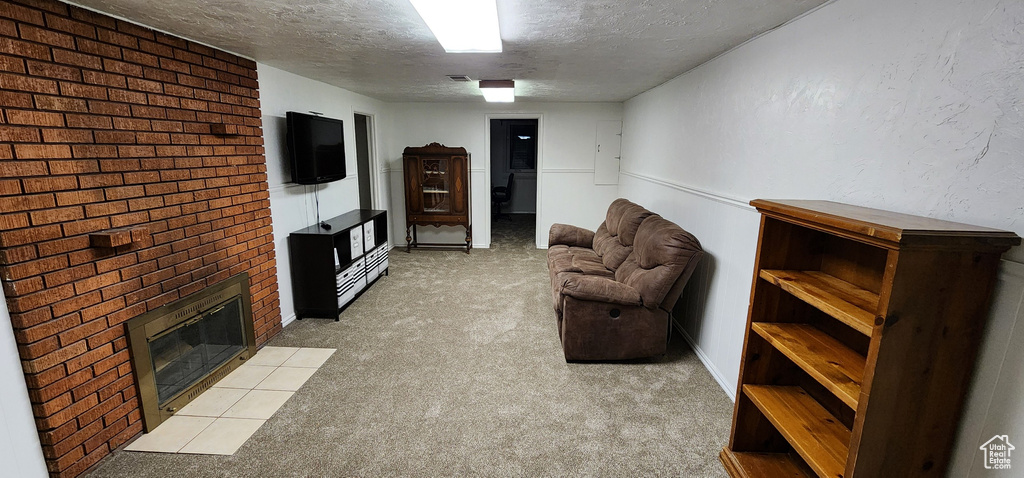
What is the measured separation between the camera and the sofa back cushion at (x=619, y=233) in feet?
11.7

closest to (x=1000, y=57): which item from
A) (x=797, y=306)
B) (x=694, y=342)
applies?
(x=797, y=306)

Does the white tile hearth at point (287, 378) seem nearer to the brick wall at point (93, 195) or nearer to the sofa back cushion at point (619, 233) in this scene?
the brick wall at point (93, 195)

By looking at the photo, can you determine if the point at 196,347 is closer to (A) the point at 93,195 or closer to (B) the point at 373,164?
(A) the point at 93,195

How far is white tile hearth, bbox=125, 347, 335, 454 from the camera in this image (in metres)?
2.06

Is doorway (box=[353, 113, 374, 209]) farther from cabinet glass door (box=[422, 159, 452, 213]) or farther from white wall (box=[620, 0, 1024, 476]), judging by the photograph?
white wall (box=[620, 0, 1024, 476])

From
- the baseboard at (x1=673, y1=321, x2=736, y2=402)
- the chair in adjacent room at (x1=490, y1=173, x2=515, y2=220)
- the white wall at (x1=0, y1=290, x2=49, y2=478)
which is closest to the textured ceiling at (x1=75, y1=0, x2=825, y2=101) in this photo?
the white wall at (x1=0, y1=290, x2=49, y2=478)

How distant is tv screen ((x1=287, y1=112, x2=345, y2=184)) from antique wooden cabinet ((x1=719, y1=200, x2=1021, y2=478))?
10.4ft

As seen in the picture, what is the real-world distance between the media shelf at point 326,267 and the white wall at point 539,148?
85.8 inches

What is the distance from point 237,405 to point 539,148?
180 inches

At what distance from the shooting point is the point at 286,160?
11.1ft

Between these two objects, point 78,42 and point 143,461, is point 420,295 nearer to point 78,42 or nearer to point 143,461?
point 143,461

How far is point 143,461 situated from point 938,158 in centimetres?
328

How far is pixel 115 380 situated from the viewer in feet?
6.57

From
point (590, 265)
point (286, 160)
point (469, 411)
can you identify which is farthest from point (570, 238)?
point (286, 160)
